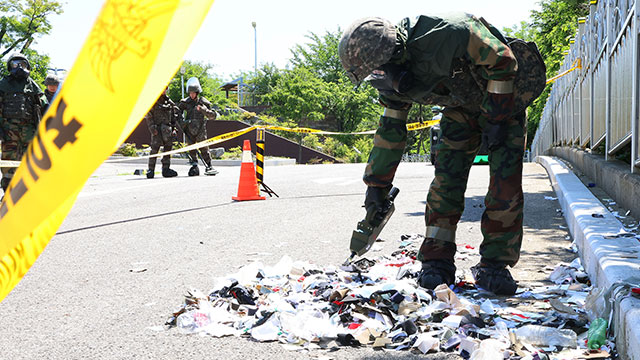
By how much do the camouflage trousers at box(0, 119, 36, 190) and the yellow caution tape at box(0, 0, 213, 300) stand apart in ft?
35.6

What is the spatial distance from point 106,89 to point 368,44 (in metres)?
2.50

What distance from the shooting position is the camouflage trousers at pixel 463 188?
382 cm

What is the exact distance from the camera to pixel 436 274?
3.93 meters

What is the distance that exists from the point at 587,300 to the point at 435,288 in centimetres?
86

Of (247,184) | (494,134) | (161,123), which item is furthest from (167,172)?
(494,134)

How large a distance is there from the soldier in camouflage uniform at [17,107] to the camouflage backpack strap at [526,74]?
9297 mm

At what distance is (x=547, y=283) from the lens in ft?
13.5

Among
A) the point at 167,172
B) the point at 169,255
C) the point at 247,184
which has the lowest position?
the point at 169,255

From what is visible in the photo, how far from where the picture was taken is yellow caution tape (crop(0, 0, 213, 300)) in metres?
0.97

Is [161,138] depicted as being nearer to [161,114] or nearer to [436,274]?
[161,114]

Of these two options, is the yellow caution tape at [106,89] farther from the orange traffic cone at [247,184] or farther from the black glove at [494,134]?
the orange traffic cone at [247,184]

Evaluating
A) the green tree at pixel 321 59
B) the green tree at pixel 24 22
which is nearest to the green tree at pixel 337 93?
the green tree at pixel 321 59

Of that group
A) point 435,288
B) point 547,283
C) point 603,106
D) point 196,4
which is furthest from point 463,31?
point 603,106

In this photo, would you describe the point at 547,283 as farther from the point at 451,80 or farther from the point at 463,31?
the point at 463,31
